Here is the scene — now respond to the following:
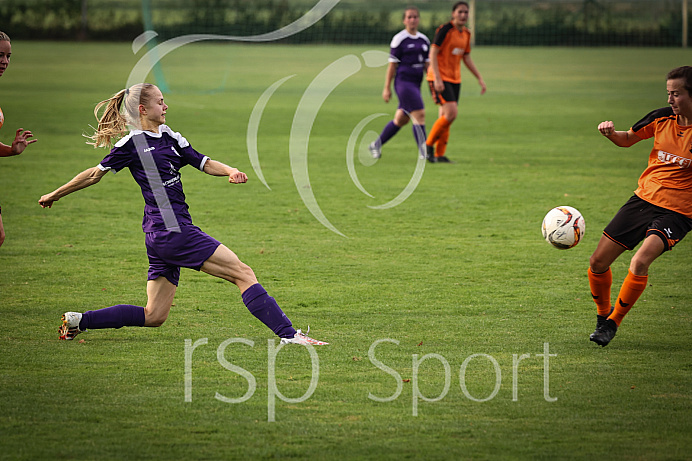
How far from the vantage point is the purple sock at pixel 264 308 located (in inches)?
245

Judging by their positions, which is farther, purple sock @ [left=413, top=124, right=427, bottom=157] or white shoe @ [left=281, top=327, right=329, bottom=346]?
purple sock @ [left=413, top=124, right=427, bottom=157]

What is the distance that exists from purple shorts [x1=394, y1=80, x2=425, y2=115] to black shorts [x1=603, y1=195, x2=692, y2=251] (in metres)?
9.31

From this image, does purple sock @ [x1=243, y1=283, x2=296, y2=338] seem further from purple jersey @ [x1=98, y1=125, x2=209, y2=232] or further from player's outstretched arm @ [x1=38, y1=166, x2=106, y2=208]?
player's outstretched arm @ [x1=38, y1=166, x2=106, y2=208]

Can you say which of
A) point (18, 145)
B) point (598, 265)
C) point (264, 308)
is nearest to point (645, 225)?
point (598, 265)

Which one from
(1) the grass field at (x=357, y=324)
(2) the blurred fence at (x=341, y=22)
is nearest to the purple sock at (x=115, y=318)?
(1) the grass field at (x=357, y=324)

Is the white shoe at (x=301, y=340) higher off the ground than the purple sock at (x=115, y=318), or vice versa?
the purple sock at (x=115, y=318)

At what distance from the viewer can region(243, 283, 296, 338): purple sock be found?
6.23 metres

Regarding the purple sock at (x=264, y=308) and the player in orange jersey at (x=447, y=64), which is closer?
the purple sock at (x=264, y=308)

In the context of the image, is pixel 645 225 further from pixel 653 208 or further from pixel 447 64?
pixel 447 64

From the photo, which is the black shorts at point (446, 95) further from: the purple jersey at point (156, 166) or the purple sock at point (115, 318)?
the purple sock at point (115, 318)

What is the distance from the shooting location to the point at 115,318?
6.39 m

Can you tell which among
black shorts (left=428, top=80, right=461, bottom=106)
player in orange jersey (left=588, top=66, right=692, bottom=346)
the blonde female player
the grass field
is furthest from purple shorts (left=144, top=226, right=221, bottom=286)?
black shorts (left=428, top=80, right=461, bottom=106)

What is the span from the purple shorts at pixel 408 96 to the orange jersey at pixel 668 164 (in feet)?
30.2

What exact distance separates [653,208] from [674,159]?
40 cm
